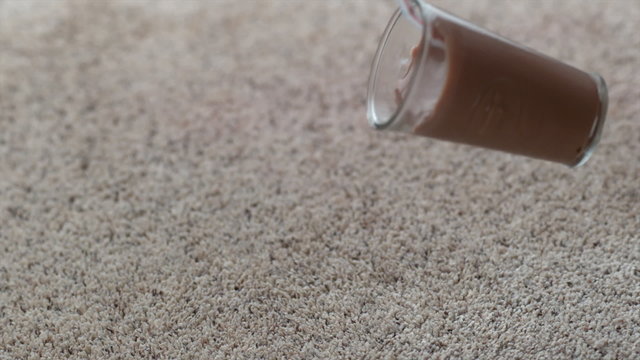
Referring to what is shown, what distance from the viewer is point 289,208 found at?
95 centimetres

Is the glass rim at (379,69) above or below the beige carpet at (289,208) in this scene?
above

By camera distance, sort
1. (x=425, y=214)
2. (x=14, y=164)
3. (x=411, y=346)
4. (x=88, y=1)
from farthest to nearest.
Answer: (x=88, y=1), (x=14, y=164), (x=425, y=214), (x=411, y=346)

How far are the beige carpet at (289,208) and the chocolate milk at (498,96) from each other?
0.16 m

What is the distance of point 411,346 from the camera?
78 cm

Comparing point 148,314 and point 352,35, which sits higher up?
point 352,35

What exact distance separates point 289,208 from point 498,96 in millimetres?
344

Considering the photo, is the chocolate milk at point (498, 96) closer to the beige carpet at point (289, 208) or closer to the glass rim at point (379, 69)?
the glass rim at point (379, 69)

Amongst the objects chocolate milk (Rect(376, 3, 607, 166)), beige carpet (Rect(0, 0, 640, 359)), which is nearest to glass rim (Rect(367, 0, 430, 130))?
chocolate milk (Rect(376, 3, 607, 166))

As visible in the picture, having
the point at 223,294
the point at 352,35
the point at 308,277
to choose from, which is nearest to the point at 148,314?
the point at 223,294

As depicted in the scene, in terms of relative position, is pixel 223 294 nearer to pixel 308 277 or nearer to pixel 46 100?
pixel 308 277

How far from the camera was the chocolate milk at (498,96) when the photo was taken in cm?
69

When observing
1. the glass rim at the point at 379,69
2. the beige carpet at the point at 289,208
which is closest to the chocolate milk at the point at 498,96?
the glass rim at the point at 379,69

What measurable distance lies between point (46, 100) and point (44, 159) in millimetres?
148

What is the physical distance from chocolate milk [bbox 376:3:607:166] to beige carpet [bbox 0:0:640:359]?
161 millimetres
